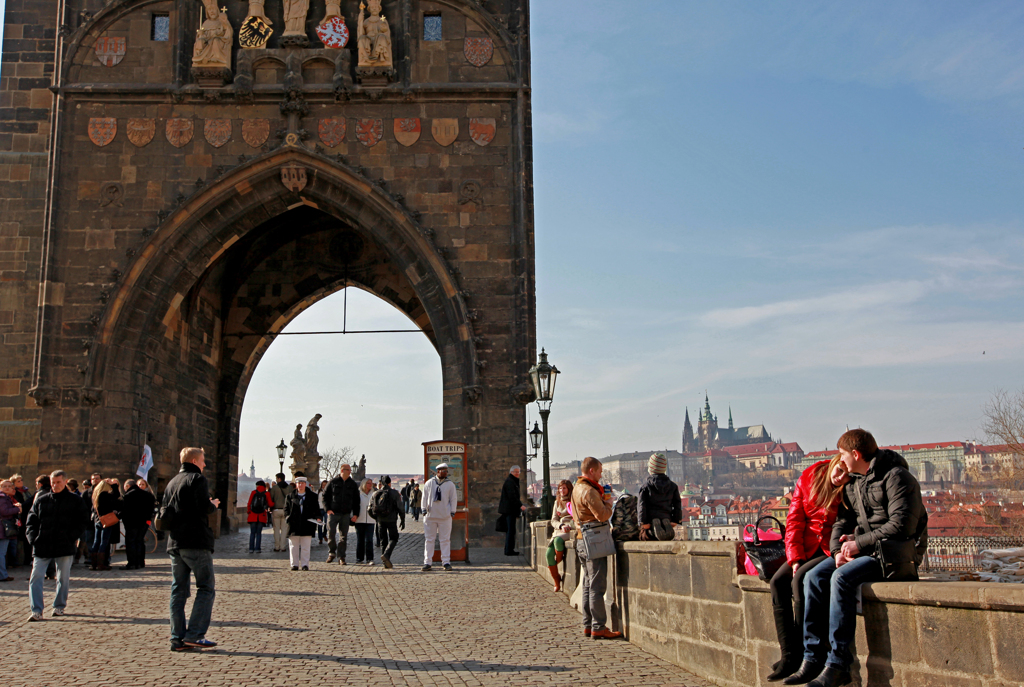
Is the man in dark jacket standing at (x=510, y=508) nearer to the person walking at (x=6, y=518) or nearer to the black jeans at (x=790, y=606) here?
the person walking at (x=6, y=518)

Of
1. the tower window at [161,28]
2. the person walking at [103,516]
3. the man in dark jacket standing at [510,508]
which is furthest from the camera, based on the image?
the tower window at [161,28]

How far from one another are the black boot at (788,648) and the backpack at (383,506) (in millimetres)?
8658

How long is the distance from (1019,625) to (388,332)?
63.3 feet

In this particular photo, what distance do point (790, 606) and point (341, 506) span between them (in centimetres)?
925

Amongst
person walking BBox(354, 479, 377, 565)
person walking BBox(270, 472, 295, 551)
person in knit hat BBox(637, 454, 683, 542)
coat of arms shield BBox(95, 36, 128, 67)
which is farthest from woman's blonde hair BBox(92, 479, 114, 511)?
coat of arms shield BBox(95, 36, 128, 67)

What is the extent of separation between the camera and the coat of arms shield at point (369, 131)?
17938 millimetres

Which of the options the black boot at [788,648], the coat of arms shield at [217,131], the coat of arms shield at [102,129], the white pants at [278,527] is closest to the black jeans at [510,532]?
the white pants at [278,527]

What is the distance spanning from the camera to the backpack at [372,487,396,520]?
42.9 ft

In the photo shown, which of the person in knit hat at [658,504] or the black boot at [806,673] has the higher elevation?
the person in knit hat at [658,504]

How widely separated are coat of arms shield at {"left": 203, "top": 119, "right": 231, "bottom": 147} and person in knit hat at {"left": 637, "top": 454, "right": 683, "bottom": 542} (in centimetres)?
1289

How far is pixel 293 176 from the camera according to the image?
704 inches

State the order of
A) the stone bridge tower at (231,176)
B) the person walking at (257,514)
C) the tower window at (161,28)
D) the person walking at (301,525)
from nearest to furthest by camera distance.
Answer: the person walking at (301,525), the person walking at (257,514), the stone bridge tower at (231,176), the tower window at (161,28)

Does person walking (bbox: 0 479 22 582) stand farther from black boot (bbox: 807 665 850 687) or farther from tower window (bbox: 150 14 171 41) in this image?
tower window (bbox: 150 14 171 41)

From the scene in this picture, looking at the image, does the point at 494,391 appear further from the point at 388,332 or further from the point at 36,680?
the point at 36,680
